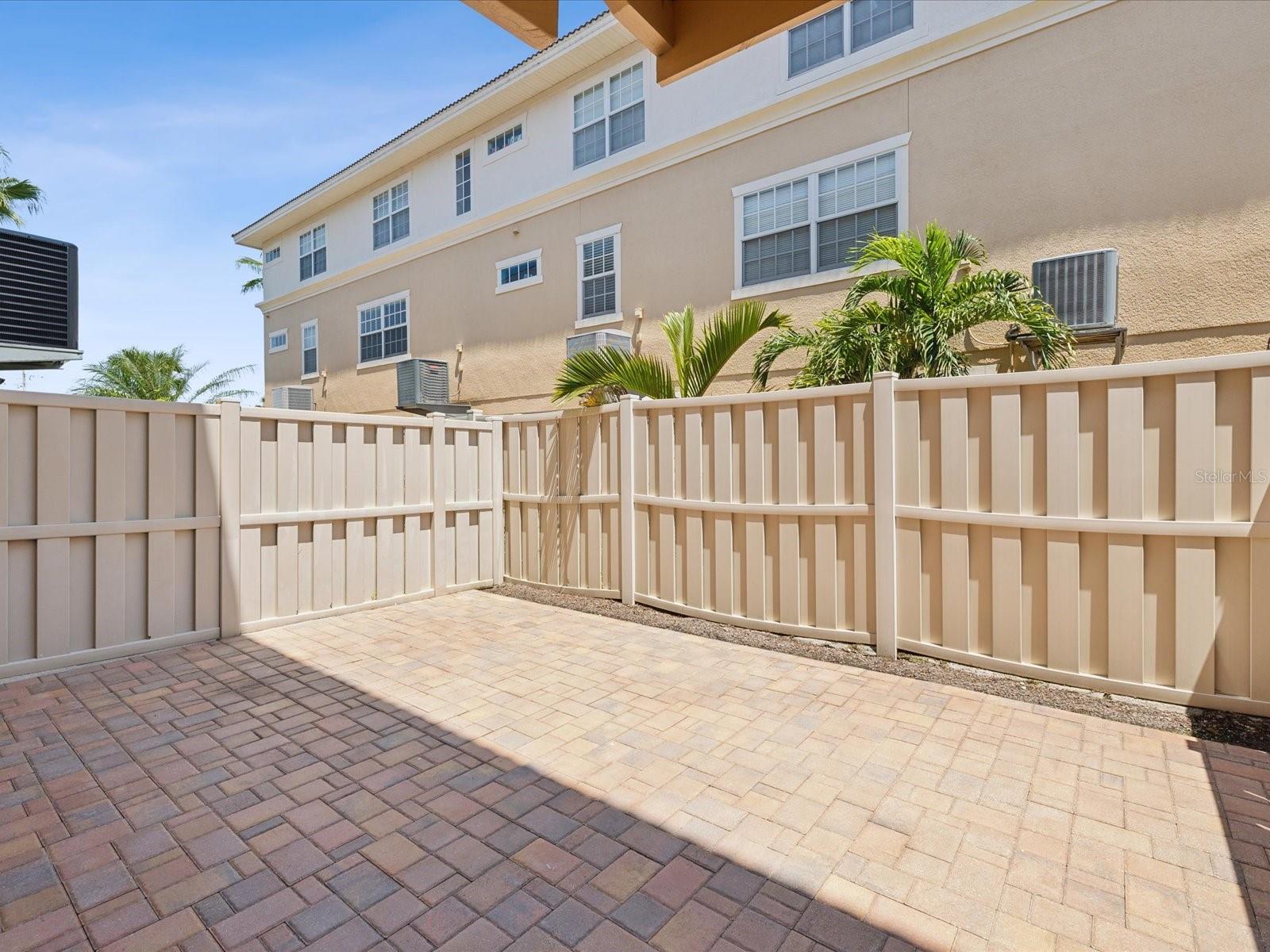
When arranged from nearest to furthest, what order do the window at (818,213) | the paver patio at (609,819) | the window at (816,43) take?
the paver patio at (609,819), the window at (818,213), the window at (816,43)

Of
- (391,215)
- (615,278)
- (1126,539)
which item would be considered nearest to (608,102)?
(615,278)

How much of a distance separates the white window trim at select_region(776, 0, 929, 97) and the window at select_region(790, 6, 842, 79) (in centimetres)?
5

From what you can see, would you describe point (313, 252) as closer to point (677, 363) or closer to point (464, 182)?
point (464, 182)

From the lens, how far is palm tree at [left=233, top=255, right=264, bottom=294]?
26.8 m

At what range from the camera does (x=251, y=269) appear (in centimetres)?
2738

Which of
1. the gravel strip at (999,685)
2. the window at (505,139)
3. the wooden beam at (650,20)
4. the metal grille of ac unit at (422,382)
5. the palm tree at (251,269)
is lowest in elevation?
the gravel strip at (999,685)

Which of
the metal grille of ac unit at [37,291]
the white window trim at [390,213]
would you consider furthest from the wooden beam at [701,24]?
the white window trim at [390,213]

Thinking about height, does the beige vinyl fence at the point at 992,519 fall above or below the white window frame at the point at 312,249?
below

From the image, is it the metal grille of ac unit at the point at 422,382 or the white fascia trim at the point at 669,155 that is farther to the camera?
the metal grille of ac unit at the point at 422,382

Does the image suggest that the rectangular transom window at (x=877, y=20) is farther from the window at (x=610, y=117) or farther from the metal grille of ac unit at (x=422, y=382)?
the metal grille of ac unit at (x=422, y=382)

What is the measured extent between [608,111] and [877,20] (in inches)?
170

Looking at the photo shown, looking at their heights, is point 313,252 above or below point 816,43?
above

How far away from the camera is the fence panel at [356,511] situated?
5641 mm

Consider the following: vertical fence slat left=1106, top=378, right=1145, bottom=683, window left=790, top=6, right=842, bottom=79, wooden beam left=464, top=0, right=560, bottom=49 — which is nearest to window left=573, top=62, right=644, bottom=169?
window left=790, top=6, right=842, bottom=79
